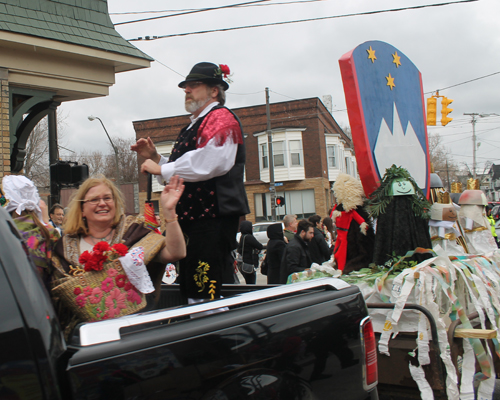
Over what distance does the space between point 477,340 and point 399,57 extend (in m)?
3.14

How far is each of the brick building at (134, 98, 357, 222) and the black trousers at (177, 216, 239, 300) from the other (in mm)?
28147

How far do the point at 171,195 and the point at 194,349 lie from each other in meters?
1.02

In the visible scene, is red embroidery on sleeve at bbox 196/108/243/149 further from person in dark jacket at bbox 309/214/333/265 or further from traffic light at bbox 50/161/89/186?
traffic light at bbox 50/161/89/186

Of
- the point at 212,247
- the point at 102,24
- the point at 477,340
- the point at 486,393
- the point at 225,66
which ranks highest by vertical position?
the point at 102,24

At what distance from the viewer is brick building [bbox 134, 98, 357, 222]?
3131 cm

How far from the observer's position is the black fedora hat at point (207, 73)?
2.96m

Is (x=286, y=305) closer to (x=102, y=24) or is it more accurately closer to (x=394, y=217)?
(x=394, y=217)

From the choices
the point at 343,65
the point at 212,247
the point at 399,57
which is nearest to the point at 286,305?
the point at 212,247

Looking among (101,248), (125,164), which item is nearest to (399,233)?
(101,248)

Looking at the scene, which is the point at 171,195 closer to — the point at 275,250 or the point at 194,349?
the point at 194,349

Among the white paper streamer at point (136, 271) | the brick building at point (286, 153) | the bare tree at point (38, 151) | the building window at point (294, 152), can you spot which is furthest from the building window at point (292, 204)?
the white paper streamer at point (136, 271)

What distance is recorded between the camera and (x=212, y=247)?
2768 millimetres

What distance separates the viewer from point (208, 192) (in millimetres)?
2791

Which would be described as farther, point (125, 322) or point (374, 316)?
point (374, 316)
